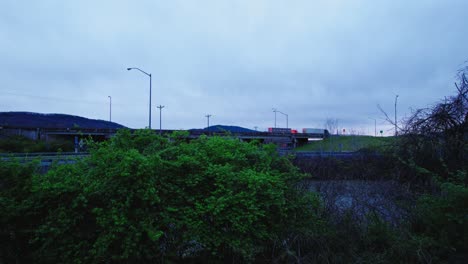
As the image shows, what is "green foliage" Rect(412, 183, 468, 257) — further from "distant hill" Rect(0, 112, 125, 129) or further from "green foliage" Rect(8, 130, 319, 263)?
"distant hill" Rect(0, 112, 125, 129)

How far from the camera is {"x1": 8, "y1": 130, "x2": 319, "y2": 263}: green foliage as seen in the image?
3.03 m

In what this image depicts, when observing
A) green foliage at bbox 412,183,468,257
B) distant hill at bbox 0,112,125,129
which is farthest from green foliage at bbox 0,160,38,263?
distant hill at bbox 0,112,125,129

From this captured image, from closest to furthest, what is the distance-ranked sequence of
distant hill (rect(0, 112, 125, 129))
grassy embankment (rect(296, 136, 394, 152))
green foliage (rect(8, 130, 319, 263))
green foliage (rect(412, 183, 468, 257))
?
green foliage (rect(8, 130, 319, 263)), green foliage (rect(412, 183, 468, 257)), grassy embankment (rect(296, 136, 394, 152)), distant hill (rect(0, 112, 125, 129))

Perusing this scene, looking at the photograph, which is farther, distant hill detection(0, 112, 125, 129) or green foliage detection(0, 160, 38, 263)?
Answer: distant hill detection(0, 112, 125, 129)

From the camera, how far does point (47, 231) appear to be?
297cm

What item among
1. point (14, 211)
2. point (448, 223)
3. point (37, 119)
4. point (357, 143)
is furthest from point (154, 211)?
point (37, 119)

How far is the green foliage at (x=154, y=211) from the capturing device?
119 inches

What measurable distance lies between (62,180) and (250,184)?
2124 millimetres

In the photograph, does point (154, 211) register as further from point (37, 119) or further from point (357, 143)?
point (37, 119)

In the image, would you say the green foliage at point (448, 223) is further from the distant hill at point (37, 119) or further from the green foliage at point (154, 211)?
the distant hill at point (37, 119)

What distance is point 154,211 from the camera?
3.21 meters

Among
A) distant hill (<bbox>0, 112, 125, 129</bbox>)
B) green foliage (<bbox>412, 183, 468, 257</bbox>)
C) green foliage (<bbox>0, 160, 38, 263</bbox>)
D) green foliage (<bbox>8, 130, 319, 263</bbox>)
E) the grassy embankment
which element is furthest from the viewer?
distant hill (<bbox>0, 112, 125, 129</bbox>)

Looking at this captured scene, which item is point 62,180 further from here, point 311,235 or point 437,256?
point 437,256

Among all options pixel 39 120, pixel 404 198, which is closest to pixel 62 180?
pixel 404 198
